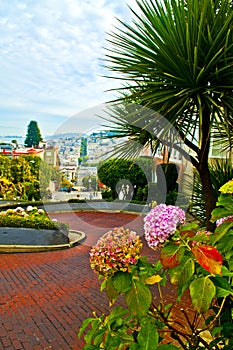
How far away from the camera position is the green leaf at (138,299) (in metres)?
1.07

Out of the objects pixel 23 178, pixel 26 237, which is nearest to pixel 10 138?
pixel 26 237

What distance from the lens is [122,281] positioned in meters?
1.14

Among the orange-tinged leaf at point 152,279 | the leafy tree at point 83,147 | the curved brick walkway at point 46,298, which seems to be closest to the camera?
the orange-tinged leaf at point 152,279

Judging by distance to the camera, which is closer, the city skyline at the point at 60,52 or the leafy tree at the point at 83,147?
the city skyline at the point at 60,52

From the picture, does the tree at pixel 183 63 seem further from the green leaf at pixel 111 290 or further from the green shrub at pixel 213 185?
the green leaf at pixel 111 290

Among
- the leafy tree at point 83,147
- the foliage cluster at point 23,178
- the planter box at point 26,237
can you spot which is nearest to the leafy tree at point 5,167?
the foliage cluster at point 23,178

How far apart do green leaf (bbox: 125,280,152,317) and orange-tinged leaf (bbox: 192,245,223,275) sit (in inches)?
9.4

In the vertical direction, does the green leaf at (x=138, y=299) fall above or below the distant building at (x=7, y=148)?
below

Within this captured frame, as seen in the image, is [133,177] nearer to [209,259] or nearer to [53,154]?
[53,154]

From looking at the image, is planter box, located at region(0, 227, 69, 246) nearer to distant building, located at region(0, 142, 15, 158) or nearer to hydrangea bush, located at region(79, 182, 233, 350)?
hydrangea bush, located at region(79, 182, 233, 350)

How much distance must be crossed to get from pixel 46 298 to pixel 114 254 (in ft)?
13.1

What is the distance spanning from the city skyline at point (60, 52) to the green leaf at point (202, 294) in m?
2.51

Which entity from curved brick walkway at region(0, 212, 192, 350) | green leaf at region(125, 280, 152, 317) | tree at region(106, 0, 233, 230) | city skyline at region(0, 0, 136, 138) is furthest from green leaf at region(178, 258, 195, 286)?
curved brick walkway at region(0, 212, 192, 350)

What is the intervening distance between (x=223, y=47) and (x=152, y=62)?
0.63 meters
